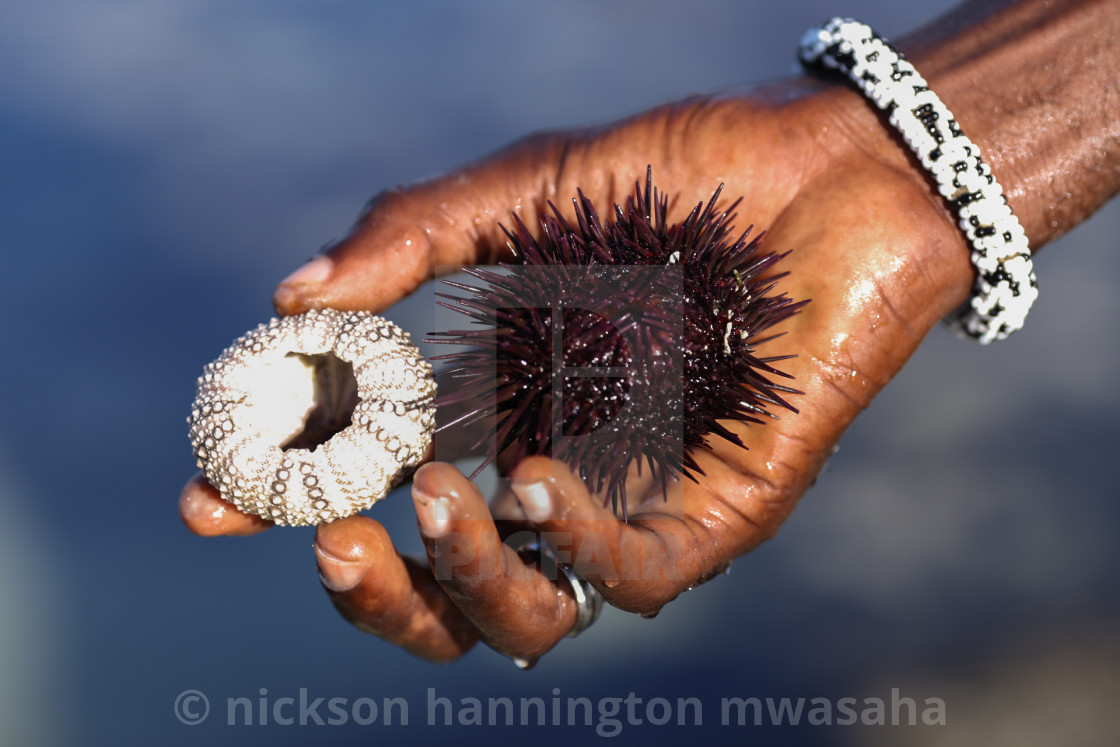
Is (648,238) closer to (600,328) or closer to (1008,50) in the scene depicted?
(600,328)

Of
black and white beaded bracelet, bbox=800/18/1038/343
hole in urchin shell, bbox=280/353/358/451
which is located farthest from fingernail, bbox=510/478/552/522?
black and white beaded bracelet, bbox=800/18/1038/343

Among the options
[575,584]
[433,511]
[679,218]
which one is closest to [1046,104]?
[679,218]

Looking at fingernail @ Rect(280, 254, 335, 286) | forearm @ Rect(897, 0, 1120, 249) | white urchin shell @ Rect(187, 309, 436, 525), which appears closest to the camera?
white urchin shell @ Rect(187, 309, 436, 525)

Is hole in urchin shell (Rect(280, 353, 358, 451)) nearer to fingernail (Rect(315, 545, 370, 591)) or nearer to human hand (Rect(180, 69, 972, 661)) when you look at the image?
human hand (Rect(180, 69, 972, 661))

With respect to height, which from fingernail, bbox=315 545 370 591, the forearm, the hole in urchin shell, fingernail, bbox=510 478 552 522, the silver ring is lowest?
the silver ring

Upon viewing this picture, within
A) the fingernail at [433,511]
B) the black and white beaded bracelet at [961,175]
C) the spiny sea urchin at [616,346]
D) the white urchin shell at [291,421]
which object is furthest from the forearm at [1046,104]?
the fingernail at [433,511]

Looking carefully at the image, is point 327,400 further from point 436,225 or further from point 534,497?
point 534,497
